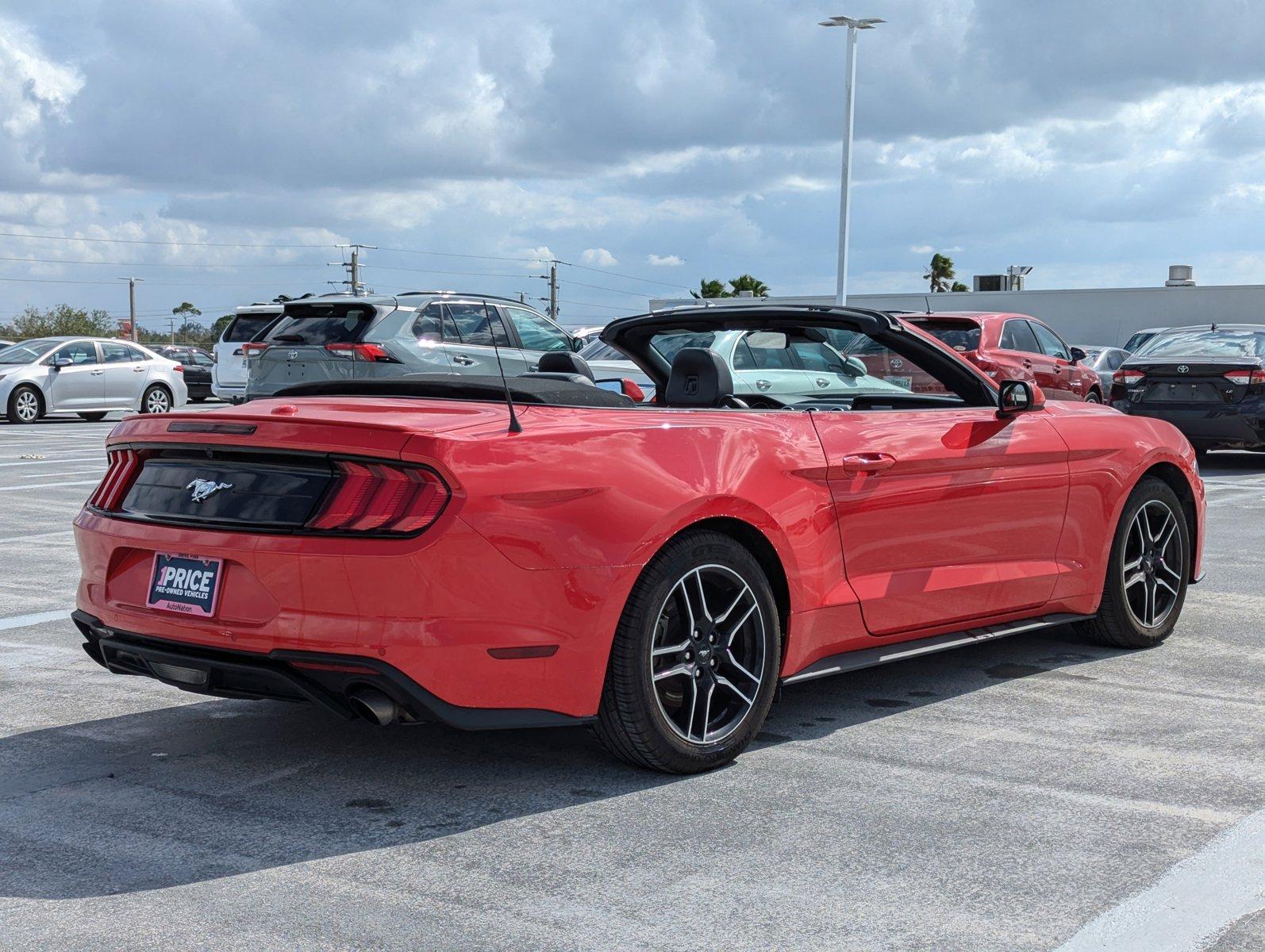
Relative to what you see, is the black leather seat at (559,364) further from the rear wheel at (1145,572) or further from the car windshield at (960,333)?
the car windshield at (960,333)

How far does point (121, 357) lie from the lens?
25.8 m

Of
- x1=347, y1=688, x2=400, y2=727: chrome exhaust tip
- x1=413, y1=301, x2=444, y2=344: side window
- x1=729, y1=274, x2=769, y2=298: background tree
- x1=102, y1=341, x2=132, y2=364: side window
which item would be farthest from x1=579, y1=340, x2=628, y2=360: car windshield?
x1=729, y1=274, x2=769, y2=298: background tree

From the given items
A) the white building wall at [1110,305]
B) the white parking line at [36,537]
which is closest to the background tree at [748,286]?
the white building wall at [1110,305]

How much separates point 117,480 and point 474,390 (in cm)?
115

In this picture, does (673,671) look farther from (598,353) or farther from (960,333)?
(598,353)

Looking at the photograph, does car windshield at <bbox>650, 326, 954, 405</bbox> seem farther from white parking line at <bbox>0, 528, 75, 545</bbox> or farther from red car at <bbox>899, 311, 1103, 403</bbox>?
white parking line at <bbox>0, 528, 75, 545</bbox>

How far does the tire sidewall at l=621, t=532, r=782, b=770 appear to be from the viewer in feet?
14.3

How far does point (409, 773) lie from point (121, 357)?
903 inches

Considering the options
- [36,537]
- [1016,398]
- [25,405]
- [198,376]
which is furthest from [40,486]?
[198,376]

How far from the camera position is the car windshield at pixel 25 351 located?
25.0 metres

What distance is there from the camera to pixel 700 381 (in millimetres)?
5566

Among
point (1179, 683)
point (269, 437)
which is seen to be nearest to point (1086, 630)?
point (1179, 683)

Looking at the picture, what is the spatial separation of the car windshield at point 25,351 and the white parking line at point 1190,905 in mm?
24137

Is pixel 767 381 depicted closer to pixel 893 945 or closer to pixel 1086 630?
pixel 1086 630
